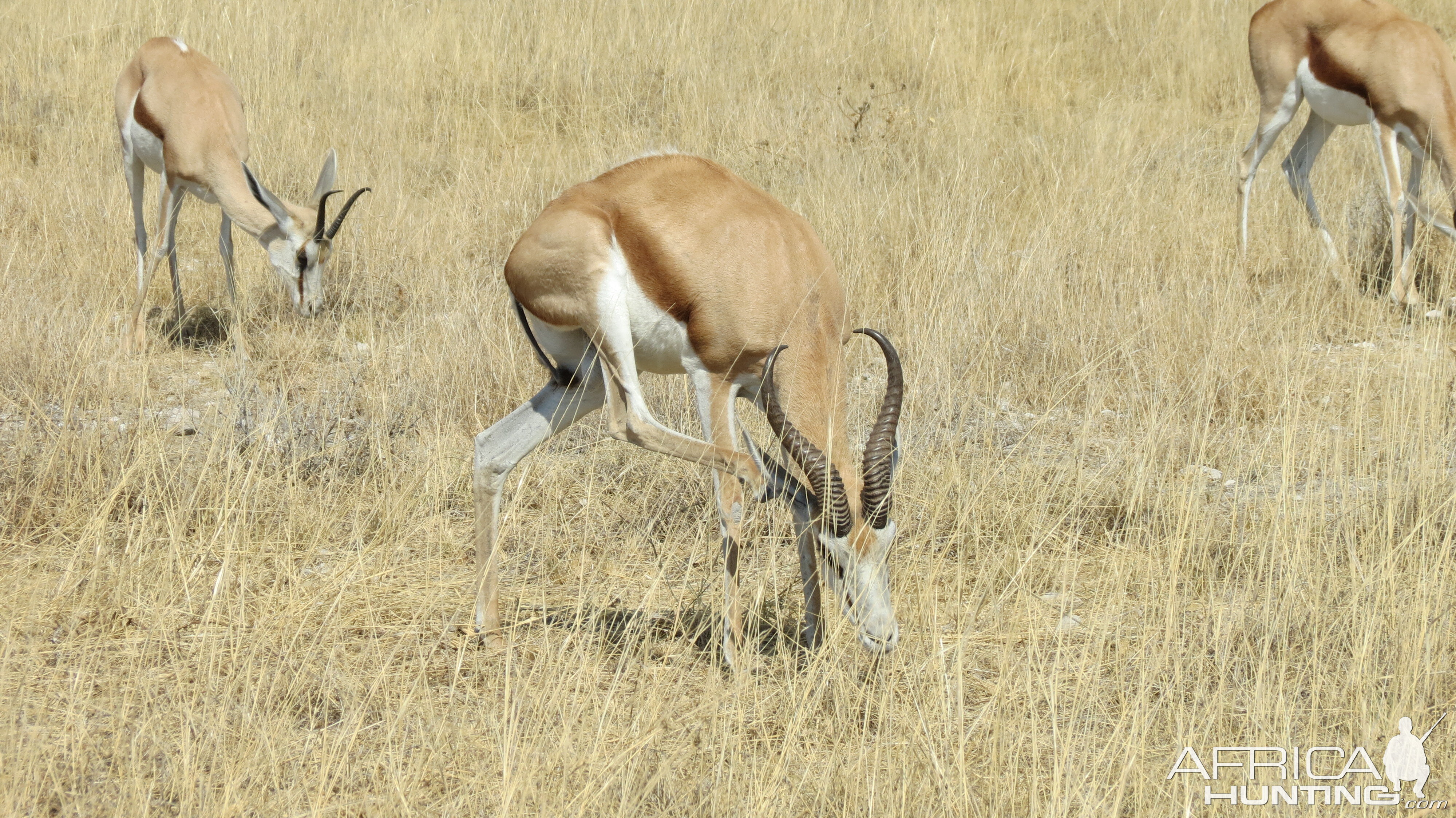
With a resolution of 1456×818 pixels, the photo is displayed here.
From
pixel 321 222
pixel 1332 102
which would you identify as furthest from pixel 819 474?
pixel 1332 102

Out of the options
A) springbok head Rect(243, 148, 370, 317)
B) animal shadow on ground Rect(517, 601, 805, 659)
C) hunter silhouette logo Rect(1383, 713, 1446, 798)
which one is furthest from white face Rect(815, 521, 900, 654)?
springbok head Rect(243, 148, 370, 317)

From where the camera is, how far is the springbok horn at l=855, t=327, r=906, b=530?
10.9 feet

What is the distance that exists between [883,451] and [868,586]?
371mm

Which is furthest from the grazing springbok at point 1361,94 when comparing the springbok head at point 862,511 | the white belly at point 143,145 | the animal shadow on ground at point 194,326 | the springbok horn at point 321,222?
the white belly at point 143,145

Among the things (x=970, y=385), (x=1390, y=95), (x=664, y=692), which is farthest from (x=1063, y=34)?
(x=664, y=692)

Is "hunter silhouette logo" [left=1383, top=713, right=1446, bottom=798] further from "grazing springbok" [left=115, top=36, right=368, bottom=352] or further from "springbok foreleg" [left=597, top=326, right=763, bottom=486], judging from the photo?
"grazing springbok" [left=115, top=36, right=368, bottom=352]

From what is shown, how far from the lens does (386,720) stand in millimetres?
3102

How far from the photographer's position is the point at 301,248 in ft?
22.6

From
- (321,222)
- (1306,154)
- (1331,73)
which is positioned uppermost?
(1331,73)

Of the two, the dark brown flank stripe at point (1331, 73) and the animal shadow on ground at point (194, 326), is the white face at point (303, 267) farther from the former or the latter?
the dark brown flank stripe at point (1331, 73)

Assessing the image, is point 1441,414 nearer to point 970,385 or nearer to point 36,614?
point 970,385

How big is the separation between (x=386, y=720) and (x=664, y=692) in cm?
76

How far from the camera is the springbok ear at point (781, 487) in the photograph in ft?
10.6

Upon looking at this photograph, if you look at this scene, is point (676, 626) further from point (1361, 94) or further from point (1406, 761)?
point (1361, 94)
